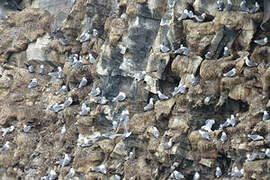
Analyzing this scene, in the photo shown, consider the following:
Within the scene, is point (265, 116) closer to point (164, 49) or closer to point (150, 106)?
point (150, 106)

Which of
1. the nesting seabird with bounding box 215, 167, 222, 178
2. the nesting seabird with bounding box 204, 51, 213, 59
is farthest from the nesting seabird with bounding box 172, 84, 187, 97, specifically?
the nesting seabird with bounding box 215, 167, 222, 178

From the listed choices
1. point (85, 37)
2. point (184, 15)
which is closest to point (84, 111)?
point (85, 37)

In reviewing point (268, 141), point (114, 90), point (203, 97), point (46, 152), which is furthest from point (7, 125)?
point (268, 141)

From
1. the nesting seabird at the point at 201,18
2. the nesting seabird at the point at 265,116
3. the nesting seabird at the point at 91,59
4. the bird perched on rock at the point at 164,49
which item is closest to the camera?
the nesting seabird at the point at 265,116

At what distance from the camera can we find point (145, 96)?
21.9 metres

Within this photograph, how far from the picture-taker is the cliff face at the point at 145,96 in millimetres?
19016

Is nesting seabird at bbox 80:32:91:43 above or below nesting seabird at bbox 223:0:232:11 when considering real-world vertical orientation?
below

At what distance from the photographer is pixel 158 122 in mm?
20750

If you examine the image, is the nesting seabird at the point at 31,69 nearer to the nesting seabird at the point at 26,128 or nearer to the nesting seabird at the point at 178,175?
the nesting seabird at the point at 26,128

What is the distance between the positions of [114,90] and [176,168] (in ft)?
16.3

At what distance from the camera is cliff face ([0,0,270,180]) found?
62.4ft

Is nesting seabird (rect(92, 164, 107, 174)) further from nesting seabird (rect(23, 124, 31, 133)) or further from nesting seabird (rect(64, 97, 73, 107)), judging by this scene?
nesting seabird (rect(23, 124, 31, 133))

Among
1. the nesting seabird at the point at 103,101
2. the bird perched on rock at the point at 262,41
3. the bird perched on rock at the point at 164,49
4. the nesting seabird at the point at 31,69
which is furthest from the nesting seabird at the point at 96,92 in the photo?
the bird perched on rock at the point at 262,41

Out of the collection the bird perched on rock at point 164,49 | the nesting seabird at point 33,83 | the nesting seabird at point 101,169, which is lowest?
the nesting seabird at point 33,83
